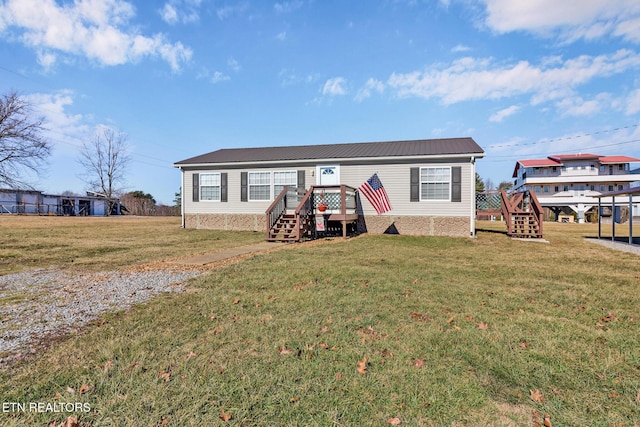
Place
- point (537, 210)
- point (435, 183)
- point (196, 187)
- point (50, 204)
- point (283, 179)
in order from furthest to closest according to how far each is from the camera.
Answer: point (50, 204)
point (196, 187)
point (283, 179)
point (435, 183)
point (537, 210)

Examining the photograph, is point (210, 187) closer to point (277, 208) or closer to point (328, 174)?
point (277, 208)

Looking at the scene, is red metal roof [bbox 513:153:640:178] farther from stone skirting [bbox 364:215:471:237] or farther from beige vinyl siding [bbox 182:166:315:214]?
beige vinyl siding [bbox 182:166:315:214]

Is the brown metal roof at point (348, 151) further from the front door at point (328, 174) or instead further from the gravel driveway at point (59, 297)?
the gravel driveway at point (59, 297)

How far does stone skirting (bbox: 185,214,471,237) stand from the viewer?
43.3ft

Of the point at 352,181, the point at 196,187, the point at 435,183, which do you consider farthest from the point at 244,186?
the point at 435,183

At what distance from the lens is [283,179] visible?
50.6 ft

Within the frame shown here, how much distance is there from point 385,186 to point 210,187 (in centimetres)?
915

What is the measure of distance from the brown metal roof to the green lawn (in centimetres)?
940

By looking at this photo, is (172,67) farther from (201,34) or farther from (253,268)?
(253,268)

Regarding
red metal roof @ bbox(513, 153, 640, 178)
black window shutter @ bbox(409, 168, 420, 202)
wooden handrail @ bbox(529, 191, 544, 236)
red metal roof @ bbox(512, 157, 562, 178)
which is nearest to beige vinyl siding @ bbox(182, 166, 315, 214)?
black window shutter @ bbox(409, 168, 420, 202)

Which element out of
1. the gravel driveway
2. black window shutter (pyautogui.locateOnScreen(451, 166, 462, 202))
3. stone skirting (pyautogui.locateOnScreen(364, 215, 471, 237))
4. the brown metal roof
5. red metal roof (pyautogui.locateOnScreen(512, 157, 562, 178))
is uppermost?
red metal roof (pyautogui.locateOnScreen(512, 157, 562, 178))

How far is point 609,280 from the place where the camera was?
19.3ft

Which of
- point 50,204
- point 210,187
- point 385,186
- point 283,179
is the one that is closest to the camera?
point 385,186

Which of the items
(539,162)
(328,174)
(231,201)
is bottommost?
(231,201)
